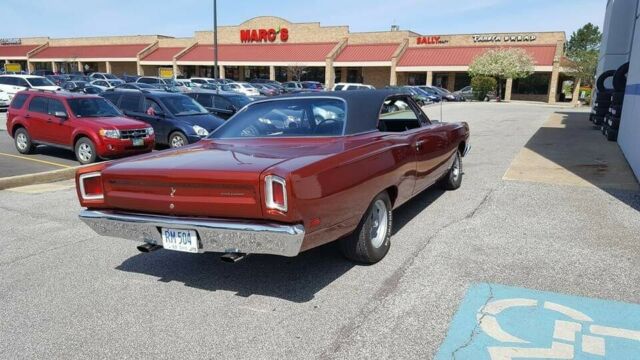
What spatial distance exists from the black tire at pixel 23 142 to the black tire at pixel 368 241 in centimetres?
981

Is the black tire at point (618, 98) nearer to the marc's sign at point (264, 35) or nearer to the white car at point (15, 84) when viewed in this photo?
the white car at point (15, 84)

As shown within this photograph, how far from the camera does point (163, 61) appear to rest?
5897 centimetres

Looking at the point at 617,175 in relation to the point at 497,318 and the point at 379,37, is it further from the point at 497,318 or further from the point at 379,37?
the point at 379,37

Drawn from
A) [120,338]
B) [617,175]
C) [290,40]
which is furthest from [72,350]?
[290,40]

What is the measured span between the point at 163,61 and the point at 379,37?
26.1 metres

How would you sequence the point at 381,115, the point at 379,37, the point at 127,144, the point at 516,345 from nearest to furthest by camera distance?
the point at 516,345, the point at 381,115, the point at 127,144, the point at 379,37

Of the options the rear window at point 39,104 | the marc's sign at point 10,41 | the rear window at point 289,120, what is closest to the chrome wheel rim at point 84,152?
the rear window at point 39,104

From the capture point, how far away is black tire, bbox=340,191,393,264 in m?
4.40

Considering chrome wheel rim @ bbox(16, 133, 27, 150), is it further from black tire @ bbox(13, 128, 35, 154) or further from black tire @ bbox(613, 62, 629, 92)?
black tire @ bbox(613, 62, 629, 92)

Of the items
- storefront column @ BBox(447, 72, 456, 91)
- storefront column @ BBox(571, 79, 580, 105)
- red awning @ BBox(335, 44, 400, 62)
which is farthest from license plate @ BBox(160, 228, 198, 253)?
storefront column @ BBox(447, 72, 456, 91)

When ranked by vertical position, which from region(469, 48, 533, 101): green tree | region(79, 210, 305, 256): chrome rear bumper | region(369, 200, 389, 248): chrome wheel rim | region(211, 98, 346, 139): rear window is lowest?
region(369, 200, 389, 248): chrome wheel rim

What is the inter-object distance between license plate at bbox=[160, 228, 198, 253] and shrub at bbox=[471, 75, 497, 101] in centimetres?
4325

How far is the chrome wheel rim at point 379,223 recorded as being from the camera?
4645mm

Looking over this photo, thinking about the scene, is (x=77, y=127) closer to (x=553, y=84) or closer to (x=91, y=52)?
(x=553, y=84)
